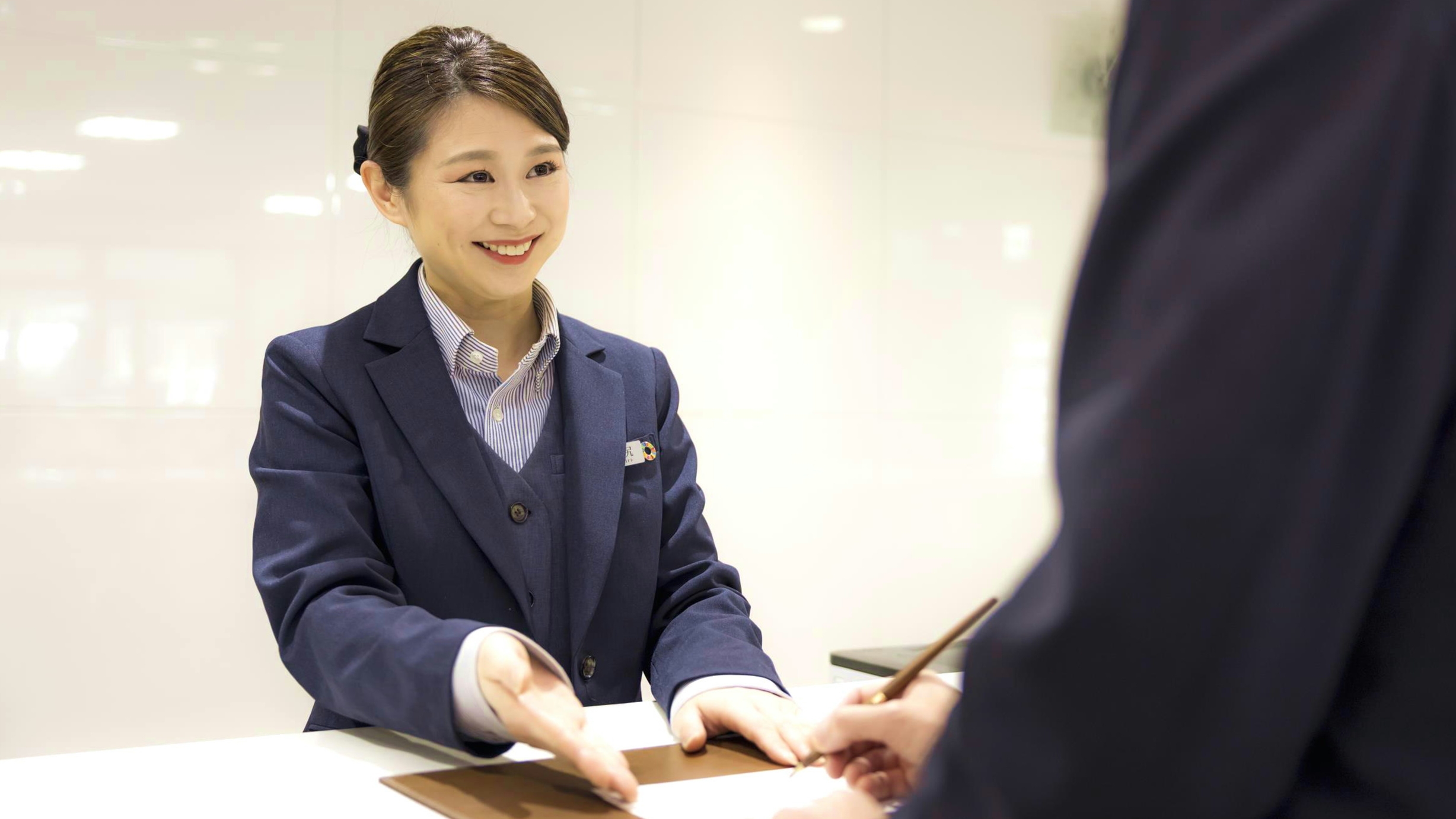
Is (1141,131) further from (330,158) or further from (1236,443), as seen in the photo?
(330,158)

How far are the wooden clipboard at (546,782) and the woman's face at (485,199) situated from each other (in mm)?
741

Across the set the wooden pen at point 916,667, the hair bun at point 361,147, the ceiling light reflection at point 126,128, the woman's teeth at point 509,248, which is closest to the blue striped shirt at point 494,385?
the woman's teeth at point 509,248

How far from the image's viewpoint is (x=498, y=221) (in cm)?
159

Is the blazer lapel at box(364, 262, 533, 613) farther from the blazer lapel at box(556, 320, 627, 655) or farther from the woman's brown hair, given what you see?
the woman's brown hair

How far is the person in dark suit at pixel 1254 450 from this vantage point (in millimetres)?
392

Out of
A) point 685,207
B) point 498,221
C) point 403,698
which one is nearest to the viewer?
point 403,698

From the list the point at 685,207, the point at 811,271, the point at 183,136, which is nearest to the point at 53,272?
the point at 183,136

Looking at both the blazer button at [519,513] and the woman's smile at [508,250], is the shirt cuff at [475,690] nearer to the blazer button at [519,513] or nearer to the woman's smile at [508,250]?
the blazer button at [519,513]

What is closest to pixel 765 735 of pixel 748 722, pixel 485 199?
pixel 748 722

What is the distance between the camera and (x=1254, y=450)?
40cm

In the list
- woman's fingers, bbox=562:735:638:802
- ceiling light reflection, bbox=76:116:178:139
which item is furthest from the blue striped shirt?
ceiling light reflection, bbox=76:116:178:139

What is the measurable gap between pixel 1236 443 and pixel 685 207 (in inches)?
125

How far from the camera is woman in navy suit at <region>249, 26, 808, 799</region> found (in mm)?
1378

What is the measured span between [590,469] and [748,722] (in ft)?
1.68
